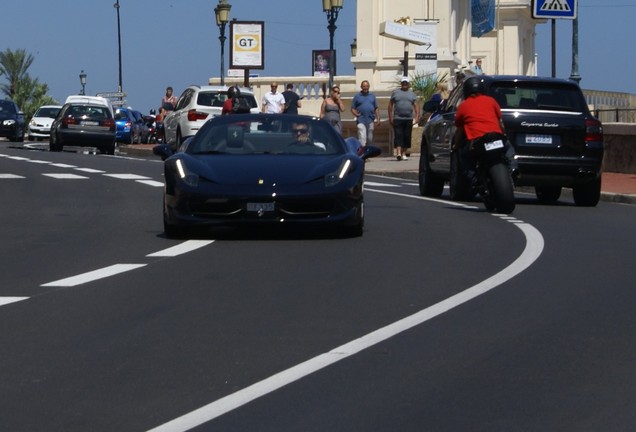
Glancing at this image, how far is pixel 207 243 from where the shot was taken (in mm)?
15711

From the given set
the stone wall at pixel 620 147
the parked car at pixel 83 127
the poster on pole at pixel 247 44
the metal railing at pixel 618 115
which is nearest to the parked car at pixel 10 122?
the poster on pole at pixel 247 44

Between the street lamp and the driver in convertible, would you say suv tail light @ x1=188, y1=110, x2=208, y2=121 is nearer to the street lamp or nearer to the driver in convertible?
the street lamp

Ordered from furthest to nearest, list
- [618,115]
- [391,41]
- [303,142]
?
[391,41], [618,115], [303,142]

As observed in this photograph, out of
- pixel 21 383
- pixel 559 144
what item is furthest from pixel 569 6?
pixel 21 383

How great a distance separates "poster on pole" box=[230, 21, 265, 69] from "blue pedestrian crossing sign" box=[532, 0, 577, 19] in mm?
27711

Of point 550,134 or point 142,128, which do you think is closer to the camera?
point 550,134

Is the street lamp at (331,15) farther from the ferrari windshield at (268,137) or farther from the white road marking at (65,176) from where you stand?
the ferrari windshield at (268,137)

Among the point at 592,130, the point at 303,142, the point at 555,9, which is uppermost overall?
the point at 555,9

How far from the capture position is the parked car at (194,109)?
38750 millimetres

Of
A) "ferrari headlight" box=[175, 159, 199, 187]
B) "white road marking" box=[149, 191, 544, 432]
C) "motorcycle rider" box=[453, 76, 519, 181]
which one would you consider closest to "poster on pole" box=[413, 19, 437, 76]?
"motorcycle rider" box=[453, 76, 519, 181]

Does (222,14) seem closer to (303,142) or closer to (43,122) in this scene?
(43,122)

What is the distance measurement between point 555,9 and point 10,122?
124ft

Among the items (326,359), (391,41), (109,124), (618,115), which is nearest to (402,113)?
(618,115)

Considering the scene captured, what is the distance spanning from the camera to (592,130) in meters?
22.9
